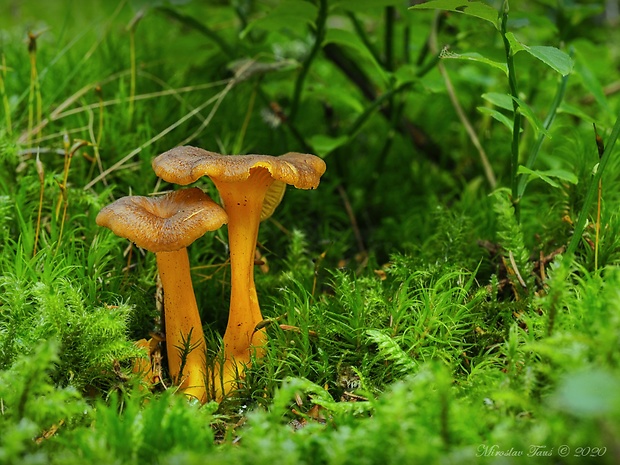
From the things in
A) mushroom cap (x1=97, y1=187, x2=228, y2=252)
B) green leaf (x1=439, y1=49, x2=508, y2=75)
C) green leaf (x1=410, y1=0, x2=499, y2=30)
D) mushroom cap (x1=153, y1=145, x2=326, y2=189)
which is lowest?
mushroom cap (x1=97, y1=187, x2=228, y2=252)

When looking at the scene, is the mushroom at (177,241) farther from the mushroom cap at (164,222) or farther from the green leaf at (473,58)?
the green leaf at (473,58)

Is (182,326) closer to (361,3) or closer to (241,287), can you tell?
(241,287)

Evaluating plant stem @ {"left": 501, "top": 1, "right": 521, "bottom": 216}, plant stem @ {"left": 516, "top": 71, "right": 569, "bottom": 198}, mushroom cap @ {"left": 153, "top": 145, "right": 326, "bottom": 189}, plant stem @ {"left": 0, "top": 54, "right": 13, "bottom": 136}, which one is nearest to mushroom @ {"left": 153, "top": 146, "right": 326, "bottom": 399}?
mushroom cap @ {"left": 153, "top": 145, "right": 326, "bottom": 189}

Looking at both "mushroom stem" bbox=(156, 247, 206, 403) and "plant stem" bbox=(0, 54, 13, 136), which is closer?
"mushroom stem" bbox=(156, 247, 206, 403)

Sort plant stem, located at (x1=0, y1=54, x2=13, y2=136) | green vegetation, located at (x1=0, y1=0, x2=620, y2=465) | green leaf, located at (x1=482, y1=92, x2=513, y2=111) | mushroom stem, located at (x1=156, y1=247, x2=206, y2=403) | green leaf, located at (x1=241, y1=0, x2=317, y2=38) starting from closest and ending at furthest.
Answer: green vegetation, located at (x1=0, y1=0, x2=620, y2=465), mushroom stem, located at (x1=156, y1=247, x2=206, y2=403), green leaf, located at (x1=482, y1=92, x2=513, y2=111), green leaf, located at (x1=241, y1=0, x2=317, y2=38), plant stem, located at (x1=0, y1=54, x2=13, y2=136)

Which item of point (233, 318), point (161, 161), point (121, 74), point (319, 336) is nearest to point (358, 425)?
point (319, 336)

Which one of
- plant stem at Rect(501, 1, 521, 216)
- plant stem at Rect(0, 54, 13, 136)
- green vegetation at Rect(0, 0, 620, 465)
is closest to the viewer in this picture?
green vegetation at Rect(0, 0, 620, 465)

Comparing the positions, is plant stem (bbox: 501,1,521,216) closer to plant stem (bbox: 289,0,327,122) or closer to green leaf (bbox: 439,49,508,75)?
green leaf (bbox: 439,49,508,75)

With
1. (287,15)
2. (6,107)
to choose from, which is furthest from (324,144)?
(6,107)

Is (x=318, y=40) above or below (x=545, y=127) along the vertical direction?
above
